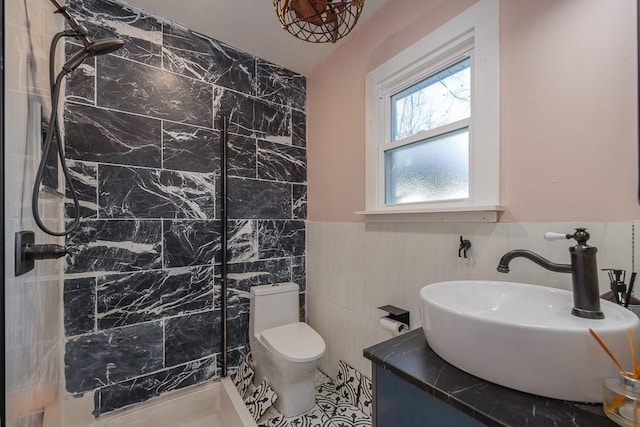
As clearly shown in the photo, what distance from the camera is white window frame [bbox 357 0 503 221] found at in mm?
1155

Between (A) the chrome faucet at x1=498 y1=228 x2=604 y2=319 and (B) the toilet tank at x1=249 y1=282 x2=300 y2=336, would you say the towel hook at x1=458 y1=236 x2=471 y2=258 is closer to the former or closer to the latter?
(A) the chrome faucet at x1=498 y1=228 x2=604 y2=319

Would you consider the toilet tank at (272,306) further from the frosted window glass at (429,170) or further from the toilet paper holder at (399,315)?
the frosted window glass at (429,170)

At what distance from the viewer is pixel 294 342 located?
1.78 m

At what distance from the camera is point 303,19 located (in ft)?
4.37

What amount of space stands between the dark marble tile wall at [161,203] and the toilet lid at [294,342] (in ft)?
1.08

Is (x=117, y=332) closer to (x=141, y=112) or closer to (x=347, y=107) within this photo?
(x=141, y=112)

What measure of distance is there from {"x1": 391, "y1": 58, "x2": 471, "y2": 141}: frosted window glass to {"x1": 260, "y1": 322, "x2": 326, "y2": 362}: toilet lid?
139cm

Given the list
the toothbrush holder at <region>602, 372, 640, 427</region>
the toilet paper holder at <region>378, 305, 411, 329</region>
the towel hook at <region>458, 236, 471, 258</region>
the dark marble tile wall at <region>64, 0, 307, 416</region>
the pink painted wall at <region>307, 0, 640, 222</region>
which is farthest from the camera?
the dark marble tile wall at <region>64, 0, 307, 416</region>

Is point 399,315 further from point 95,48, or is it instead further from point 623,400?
point 95,48

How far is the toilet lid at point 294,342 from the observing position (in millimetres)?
1633

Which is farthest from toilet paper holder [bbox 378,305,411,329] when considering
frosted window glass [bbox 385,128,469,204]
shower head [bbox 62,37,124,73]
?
shower head [bbox 62,37,124,73]

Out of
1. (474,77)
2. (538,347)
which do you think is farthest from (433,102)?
(538,347)

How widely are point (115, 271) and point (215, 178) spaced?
32.7 inches

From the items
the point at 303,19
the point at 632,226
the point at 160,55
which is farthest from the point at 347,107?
the point at 632,226
